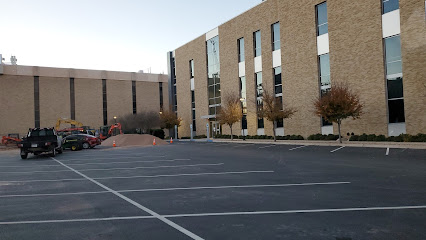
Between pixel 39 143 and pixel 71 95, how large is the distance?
48.8 metres

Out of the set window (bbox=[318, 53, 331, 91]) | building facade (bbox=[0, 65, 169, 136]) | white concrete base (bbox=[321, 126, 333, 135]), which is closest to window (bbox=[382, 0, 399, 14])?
window (bbox=[318, 53, 331, 91])

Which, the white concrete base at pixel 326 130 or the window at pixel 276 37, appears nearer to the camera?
the white concrete base at pixel 326 130

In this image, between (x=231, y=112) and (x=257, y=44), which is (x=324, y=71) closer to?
(x=257, y=44)

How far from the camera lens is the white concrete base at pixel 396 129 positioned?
23587 mm

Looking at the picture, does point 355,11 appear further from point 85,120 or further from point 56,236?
point 85,120

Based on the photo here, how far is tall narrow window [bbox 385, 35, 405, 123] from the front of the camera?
23875 mm

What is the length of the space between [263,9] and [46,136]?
24934 mm

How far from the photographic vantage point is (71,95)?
6775 cm

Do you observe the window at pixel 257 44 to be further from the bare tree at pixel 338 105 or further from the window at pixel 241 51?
the bare tree at pixel 338 105

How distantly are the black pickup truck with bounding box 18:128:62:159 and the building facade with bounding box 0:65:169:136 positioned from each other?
120 ft

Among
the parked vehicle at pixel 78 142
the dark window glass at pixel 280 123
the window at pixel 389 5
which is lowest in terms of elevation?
the parked vehicle at pixel 78 142

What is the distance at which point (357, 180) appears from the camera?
9633 millimetres

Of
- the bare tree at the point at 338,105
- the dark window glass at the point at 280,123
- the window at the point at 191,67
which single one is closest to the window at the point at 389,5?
the bare tree at the point at 338,105

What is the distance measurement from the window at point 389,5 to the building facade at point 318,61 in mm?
67
